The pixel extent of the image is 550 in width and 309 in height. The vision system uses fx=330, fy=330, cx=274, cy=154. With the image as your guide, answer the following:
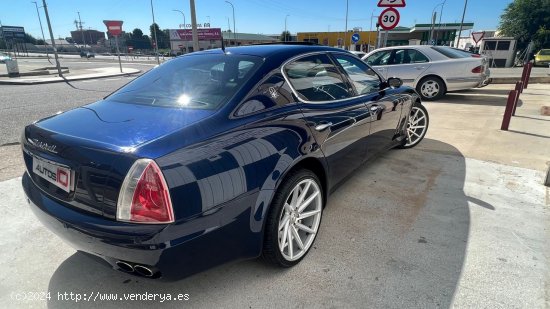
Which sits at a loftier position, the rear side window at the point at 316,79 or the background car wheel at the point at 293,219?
the rear side window at the point at 316,79

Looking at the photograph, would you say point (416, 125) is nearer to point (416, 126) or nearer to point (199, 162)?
point (416, 126)

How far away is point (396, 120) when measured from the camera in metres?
4.00

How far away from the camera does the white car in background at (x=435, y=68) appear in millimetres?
8633

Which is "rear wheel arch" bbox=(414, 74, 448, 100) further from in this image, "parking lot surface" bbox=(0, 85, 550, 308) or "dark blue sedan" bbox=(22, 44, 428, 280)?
"dark blue sedan" bbox=(22, 44, 428, 280)

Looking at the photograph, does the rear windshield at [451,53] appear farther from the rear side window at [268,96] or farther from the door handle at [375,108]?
the rear side window at [268,96]

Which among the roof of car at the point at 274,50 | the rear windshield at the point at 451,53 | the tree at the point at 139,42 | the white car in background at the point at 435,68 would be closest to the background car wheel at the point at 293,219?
the roof of car at the point at 274,50

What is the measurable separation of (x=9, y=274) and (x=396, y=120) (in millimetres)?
3930

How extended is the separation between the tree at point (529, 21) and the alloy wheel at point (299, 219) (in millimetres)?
43974

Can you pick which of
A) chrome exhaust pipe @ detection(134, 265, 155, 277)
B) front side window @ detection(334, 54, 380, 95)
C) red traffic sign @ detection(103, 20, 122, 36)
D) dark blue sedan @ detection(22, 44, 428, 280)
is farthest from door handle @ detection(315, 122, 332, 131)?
red traffic sign @ detection(103, 20, 122, 36)

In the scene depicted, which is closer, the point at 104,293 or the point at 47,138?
the point at 47,138

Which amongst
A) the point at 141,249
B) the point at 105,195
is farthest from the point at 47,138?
the point at 141,249

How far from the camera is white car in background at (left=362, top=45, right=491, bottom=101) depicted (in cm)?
863

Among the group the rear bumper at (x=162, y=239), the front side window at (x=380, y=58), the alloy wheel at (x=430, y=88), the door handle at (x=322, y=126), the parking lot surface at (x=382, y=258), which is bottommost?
the parking lot surface at (x=382, y=258)

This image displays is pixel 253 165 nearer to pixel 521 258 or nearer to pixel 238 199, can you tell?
pixel 238 199
